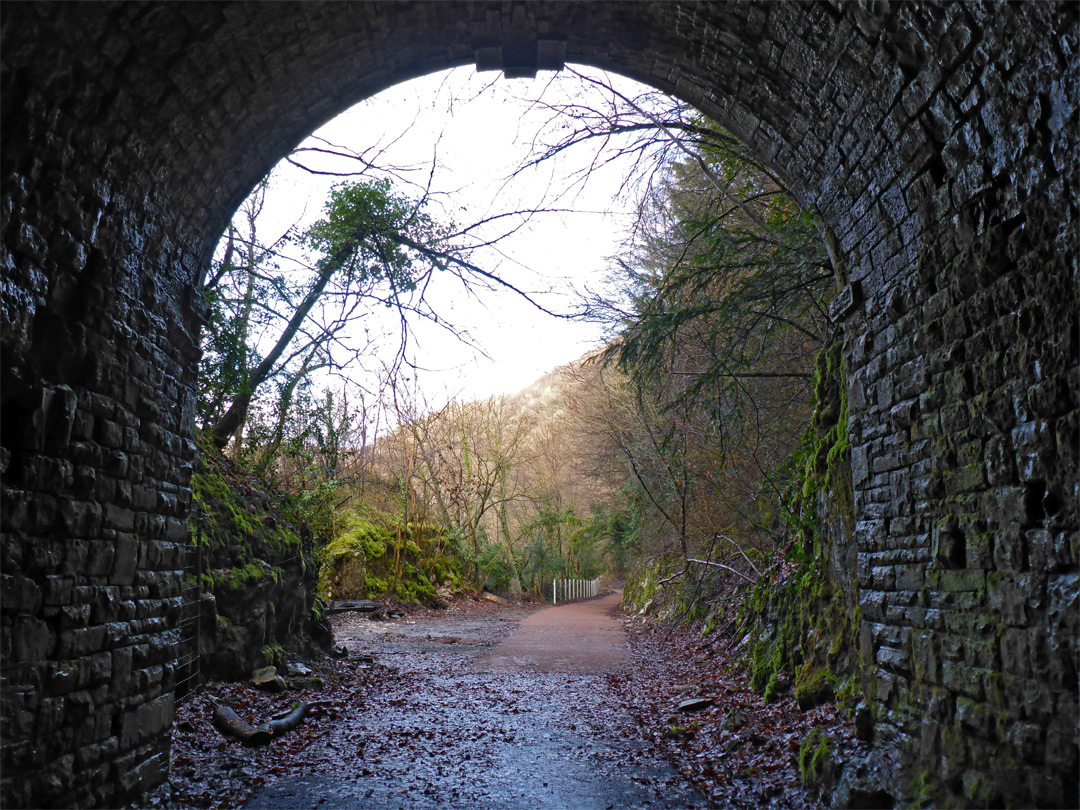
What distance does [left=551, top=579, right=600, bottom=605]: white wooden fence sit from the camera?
1069 inches

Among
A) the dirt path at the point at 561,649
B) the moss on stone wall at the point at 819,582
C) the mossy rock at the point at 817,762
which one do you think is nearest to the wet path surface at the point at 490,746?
the dirt path at the point at 561,649

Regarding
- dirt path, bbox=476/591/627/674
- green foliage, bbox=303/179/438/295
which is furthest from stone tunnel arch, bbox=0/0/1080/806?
dirt path, bbox=476/591/627/674

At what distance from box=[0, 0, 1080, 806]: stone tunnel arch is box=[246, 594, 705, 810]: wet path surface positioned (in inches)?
53.3

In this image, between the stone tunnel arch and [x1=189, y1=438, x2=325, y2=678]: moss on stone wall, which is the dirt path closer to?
[x1=189, y1=438, x2=325, y2=678]: moss on stone wall

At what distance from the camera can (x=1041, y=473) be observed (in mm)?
3023

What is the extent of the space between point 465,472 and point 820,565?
59.0 feet

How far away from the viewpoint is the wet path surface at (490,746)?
14.6ft

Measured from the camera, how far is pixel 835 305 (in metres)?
5.16

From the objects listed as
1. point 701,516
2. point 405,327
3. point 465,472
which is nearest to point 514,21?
point 405,327

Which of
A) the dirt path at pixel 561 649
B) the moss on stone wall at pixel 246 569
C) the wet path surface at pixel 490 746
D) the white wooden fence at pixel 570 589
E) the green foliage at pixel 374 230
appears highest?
the green foliage at pixel 374 230

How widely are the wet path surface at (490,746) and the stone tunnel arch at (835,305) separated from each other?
1354 mm

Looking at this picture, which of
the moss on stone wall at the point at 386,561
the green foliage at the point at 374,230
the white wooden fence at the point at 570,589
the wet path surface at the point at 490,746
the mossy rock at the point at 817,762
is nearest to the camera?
the mossy rock at the point at 817,762

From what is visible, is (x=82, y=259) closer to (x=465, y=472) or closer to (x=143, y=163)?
A: (x=143, y=163)

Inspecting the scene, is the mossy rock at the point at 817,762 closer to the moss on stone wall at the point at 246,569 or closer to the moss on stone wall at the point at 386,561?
the moss on stone wall at the point at 246,569
